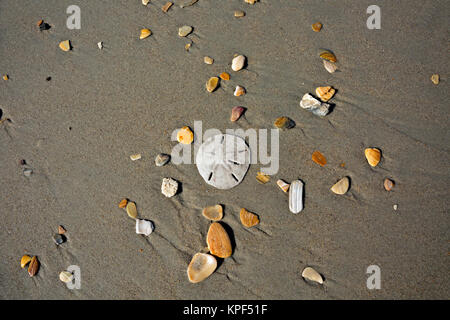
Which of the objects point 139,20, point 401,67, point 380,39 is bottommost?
point 401,67

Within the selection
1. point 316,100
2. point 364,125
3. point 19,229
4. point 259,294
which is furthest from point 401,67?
point 19,229

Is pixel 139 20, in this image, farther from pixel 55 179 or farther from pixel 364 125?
pixel 364 125

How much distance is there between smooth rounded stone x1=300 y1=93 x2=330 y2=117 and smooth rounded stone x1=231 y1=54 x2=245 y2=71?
57cm

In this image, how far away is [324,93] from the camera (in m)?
2.47

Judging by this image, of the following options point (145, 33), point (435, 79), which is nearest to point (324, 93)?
point (435, 79)

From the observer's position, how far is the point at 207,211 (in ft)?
7.79

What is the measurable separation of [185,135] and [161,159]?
0.26m

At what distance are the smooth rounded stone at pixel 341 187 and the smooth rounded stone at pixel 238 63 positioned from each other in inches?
46.6

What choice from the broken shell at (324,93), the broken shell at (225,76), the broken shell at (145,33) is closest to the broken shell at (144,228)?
the broken shell at (225,76)

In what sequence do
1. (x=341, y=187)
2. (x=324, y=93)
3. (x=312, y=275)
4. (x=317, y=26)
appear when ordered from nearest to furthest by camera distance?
(x=312, y=275) < (x=341, y=187) < (x=324, y=93) < (x=317, y=26)

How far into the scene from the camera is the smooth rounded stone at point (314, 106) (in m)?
2.43

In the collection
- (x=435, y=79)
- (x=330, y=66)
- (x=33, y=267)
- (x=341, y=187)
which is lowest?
(x=33, y=267)

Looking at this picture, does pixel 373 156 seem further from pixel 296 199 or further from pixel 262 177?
pixel 262 177
